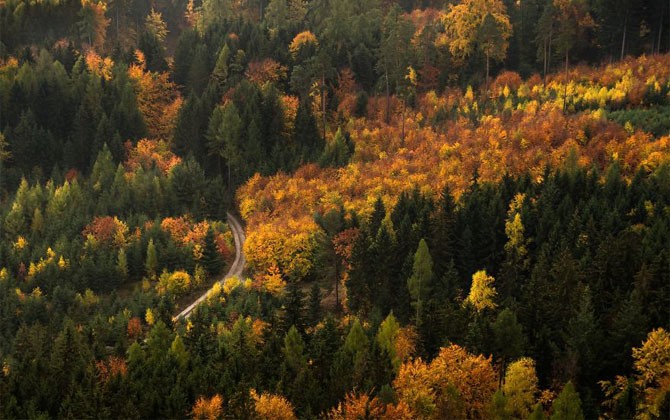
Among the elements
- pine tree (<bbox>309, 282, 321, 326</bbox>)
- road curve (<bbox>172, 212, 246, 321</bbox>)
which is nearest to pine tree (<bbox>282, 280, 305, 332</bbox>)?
pine tree (<bbox>309, 282, 321, 326</bbox>)

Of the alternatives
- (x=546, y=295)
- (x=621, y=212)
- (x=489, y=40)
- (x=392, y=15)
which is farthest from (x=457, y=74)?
(x=546, y=295)

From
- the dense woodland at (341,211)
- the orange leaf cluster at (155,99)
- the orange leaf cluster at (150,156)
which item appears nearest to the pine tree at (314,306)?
the dense woodland at (341,211)

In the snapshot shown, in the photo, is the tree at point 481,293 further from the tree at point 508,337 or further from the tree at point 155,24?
the tree at point 155,24

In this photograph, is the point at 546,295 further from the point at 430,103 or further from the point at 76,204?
the point at 76,204

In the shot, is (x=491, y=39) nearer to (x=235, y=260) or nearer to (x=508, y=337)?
(x=235, y=260)

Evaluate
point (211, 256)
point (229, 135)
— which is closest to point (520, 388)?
point (211, 256)

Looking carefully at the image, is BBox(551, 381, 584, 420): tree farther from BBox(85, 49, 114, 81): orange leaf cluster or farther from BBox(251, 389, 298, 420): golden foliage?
BBox(85, 49, 114, 81): orange leaf cluster
